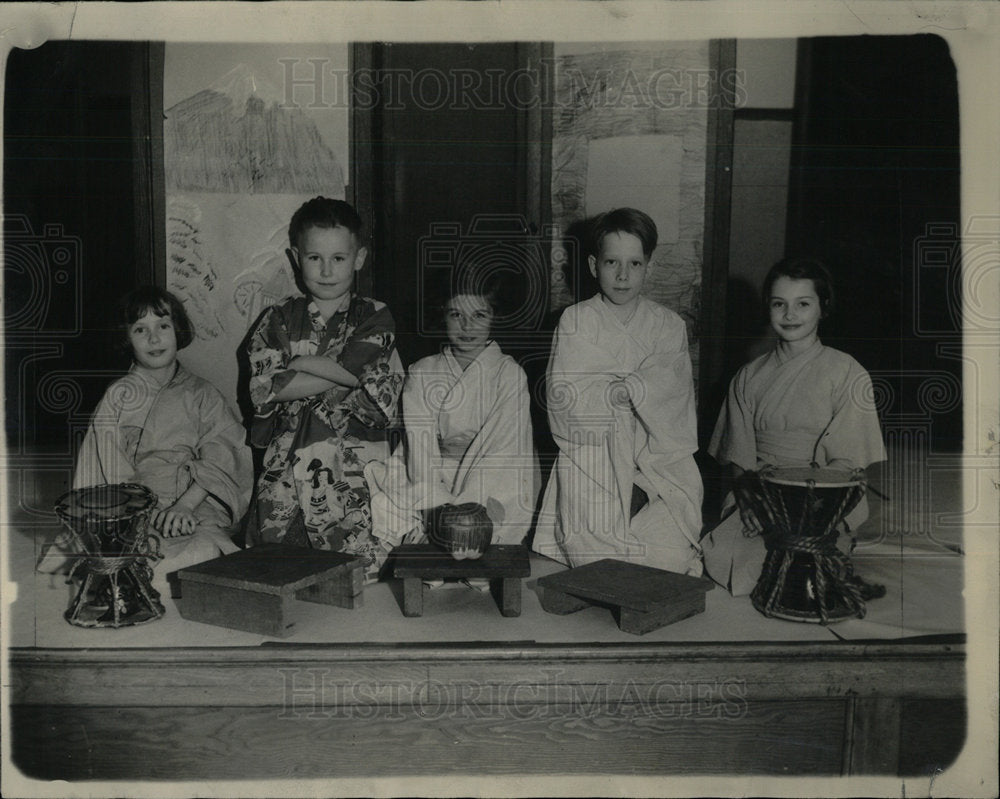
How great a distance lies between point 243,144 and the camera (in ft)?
12.3

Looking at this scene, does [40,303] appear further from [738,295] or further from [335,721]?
[738,295]

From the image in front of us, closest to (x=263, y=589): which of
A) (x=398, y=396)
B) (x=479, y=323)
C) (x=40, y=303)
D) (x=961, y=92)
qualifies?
(x=398, y=396)

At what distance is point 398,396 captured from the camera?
3594 millimetres

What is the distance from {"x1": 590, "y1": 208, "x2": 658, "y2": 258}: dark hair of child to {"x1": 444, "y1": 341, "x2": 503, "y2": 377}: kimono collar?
1.86ft

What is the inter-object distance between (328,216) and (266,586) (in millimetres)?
1489

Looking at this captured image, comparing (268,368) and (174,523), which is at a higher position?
(268,368)

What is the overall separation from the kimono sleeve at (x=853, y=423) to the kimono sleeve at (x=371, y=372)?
1.72 meters

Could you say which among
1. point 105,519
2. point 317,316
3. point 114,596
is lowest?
point 114,596

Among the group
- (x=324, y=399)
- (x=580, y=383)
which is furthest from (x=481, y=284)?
(x=324, y=399)

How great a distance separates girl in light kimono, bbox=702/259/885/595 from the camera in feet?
11.2

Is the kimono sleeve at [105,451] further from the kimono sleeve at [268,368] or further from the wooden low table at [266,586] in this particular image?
the wooden low table at [266,586]

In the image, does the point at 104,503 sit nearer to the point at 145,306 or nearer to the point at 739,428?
the point at 145,306

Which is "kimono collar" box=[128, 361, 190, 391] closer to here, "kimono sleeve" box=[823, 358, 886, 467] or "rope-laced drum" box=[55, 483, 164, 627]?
"rope-laced drum" box=[55, 483, 164, 627]

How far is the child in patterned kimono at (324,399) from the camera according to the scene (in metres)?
3.48
